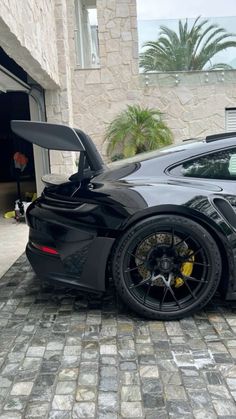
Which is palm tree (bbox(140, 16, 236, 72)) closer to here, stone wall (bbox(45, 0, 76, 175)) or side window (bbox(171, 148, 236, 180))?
stone wall (bbox(45, 0, 76, 175))

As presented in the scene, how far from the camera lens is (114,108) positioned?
9.98 metres

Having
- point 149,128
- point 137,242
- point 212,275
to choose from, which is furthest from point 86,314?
point 149,128

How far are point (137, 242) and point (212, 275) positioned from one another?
526 millimetres

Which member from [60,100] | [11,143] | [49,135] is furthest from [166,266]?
[11,143]

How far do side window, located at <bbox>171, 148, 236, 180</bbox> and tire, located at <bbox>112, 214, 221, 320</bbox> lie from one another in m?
0.35

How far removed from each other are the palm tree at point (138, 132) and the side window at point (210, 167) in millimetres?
6466

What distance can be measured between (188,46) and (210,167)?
11420 millimetres

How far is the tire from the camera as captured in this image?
8.87 ft

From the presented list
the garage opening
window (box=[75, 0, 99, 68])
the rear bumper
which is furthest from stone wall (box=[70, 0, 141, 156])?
the rear bumper

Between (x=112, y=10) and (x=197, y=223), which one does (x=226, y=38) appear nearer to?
(x=112, y=10)

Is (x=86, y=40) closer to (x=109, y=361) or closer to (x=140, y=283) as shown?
(x=140, y=283)

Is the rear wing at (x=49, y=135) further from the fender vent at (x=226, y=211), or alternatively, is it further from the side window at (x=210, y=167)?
the fender vent at (x=226, y=211)

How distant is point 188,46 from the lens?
43.2 feet

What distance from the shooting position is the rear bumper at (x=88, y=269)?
9.00ft
